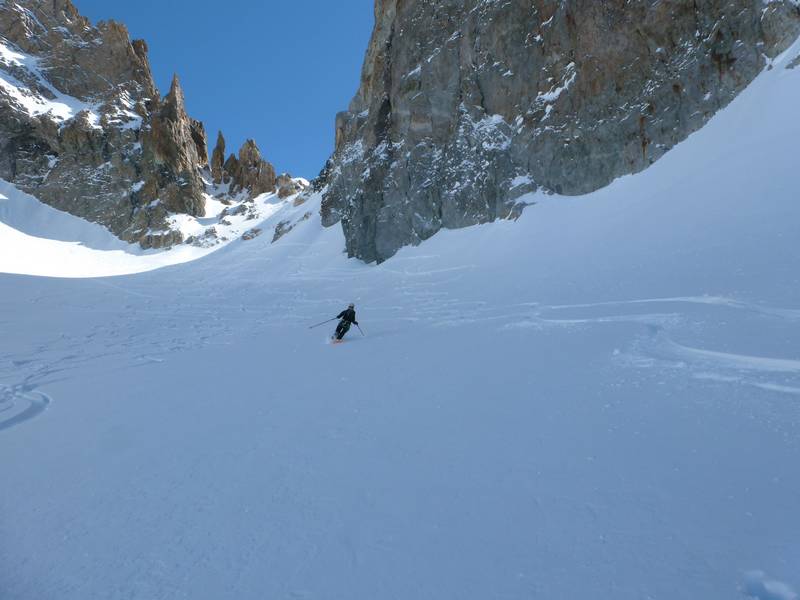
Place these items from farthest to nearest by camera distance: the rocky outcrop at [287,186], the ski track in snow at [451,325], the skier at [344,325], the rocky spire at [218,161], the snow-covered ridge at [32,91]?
the rocky spire at [218,161] < the rocky outcrop at [287,186] < the snow-covered ridge at [32,91] < the skier at [344,325] < the ski track in snow at [451,325]

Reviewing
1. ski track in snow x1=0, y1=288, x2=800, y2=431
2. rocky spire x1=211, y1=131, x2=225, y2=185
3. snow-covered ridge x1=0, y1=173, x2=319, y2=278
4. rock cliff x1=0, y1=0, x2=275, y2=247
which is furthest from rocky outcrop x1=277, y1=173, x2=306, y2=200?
ski track in snow x1=0, y1=288, x2=800, y2=431

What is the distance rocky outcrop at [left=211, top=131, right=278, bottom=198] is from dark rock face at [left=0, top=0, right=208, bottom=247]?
261 inches

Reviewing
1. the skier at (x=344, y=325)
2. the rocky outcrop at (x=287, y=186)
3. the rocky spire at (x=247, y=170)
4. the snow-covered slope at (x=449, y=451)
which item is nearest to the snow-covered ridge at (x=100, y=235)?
the rocky outcrop at (x=287, y=186)

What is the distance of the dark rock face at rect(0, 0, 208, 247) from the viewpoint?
222ft

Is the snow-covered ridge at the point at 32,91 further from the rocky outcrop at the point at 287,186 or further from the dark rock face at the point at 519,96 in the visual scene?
the dark rock face at the point at 519,96

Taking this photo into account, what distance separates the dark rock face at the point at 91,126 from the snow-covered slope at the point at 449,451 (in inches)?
2568

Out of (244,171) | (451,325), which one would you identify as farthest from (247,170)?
(451,325)

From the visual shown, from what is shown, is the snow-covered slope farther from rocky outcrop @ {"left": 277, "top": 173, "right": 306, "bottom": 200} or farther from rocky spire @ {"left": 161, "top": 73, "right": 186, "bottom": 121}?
rocky spire @ {"left": 161, "top": 73, "right": 186, "bottom": 121}

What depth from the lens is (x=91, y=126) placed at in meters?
71.2

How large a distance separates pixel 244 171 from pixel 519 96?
69.6m

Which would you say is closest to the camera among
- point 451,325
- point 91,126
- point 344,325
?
point 451,325

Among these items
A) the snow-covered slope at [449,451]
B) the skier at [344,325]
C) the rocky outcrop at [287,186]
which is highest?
the rocky outcrop at [287,186]

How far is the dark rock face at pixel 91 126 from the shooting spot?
2662 inches

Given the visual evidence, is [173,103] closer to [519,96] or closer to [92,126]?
[92,126]
